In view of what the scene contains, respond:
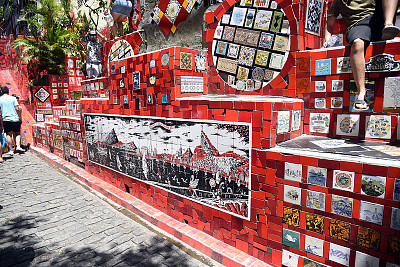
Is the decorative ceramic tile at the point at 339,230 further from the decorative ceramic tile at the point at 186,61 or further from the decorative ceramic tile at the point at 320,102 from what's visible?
the decorative ceramic tile at the point at 186,61

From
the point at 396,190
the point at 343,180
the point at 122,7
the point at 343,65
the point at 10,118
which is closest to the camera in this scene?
the point at 396,190

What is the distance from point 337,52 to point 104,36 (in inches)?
284

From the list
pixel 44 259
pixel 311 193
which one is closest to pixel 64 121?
pixel 44 259

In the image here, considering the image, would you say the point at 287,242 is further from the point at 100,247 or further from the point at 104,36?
the point at 104,36

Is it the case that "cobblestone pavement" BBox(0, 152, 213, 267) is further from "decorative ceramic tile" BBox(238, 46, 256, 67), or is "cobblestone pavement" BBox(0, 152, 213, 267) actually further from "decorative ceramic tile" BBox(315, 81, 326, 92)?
"decorative ceramic tile" BBox(238, 46, 256, 67)

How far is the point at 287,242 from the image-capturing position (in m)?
2.73

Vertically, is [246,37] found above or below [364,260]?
above

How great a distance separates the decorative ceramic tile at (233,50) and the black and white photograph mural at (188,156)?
1209 millimetres

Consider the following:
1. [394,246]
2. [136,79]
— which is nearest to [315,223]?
[394,246]

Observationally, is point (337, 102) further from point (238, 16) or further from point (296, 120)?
point (238, 16)

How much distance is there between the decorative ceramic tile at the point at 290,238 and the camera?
2.66m

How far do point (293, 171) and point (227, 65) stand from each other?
2.04 m

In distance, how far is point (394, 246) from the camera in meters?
2.11

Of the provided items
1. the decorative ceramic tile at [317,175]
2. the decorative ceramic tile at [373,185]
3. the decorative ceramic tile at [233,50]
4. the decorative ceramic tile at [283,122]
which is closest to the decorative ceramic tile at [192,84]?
the decorative ceramic tile at [233,50]
